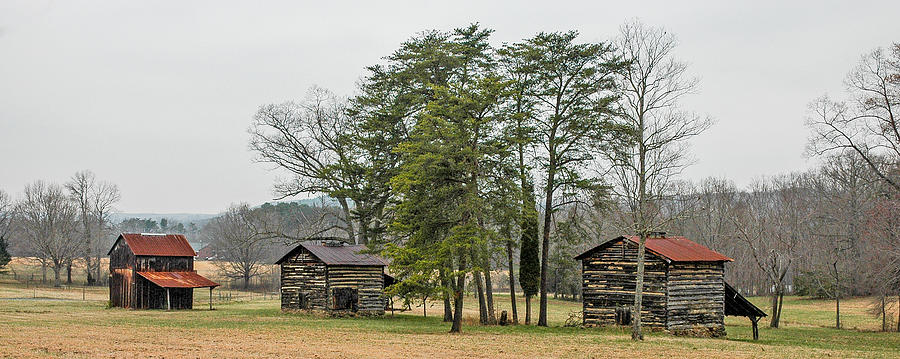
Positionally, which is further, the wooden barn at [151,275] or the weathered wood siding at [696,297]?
the wooden barn at [151,275]

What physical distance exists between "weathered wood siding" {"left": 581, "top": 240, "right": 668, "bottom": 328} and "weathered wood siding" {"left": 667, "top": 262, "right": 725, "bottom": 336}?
523mm

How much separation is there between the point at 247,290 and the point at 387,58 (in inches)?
1946

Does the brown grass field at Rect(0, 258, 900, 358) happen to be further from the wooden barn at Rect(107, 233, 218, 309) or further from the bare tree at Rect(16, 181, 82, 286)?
the bare tree at Rect(16, 181, 82, 286)

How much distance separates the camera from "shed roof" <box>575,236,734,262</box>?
34134mm

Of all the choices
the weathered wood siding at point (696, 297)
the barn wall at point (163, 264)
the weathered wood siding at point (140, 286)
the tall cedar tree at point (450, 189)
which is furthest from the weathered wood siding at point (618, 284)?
the barn wall at point (163, 264)

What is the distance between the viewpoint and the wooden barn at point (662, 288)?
34.1 m

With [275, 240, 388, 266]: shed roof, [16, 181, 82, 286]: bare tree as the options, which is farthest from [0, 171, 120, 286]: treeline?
[275, 240, 388, 266]: shed roof

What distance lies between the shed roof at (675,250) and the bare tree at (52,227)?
62.6 metres

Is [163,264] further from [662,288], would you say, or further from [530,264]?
[662,288]

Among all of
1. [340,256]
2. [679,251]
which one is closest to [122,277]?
[340,256]

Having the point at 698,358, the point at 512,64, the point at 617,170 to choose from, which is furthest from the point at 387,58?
the point at 698,358

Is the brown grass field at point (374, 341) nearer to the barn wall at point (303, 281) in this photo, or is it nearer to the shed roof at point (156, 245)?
the barn wall at point (303, 281)

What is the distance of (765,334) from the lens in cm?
3753

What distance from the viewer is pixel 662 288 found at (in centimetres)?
3412
